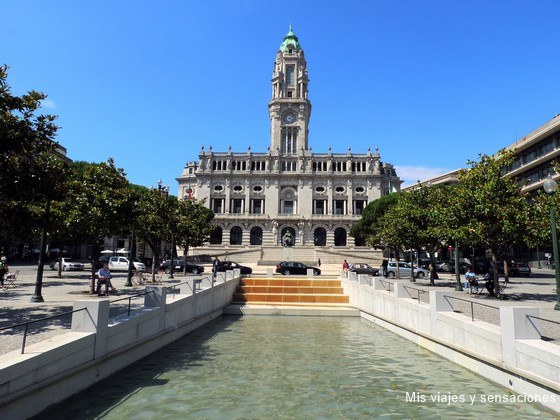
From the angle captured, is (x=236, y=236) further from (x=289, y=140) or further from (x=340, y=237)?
(x=289, y=140)

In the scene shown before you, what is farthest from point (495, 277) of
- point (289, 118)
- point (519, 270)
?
point (289, 118)

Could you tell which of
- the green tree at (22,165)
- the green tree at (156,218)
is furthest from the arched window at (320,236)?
the green tree at (22,165)

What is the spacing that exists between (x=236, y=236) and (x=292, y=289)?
60.7 meters

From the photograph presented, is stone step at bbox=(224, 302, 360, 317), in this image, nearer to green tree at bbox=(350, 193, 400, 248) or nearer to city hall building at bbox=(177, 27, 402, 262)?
green tree at bbox=(350, 193, 400, 248)

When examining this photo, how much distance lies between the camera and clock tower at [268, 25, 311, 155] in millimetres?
89938

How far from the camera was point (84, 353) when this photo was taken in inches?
339

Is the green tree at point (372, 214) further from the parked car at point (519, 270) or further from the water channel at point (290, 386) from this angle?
the water channel at point (290, 386)

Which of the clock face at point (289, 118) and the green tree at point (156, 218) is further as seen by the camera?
the clock face at point (289, 118)

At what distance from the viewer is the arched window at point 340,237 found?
83500 millimetres

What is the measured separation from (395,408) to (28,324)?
7762 millimetres

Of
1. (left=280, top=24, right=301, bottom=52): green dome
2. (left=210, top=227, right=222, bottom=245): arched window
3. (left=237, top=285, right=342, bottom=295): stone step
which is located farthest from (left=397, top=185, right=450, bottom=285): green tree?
(left=280, top=24, right=301, bottom=52): green dome

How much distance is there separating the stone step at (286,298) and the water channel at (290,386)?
9092 millimetres

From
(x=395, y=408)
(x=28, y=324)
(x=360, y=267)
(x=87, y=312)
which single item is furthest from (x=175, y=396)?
(x=360, y=267)

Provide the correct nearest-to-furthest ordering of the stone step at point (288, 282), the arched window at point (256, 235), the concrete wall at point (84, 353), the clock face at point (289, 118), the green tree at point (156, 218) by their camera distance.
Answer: the concrete wall at point (84, 353), the stone step at point (288, 282), the green tree at point (156, 218), the arched window at point (256, 235), the clock face at point (289, 118)
